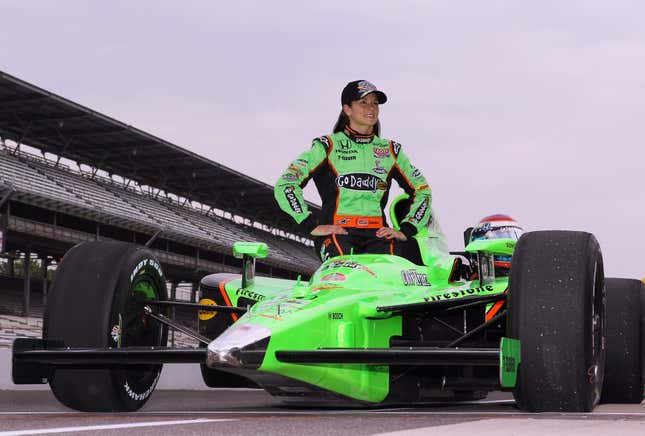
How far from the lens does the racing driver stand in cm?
734

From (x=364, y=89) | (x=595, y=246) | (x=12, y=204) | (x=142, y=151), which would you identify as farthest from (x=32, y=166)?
(x=595, y=246)

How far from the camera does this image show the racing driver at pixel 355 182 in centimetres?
734

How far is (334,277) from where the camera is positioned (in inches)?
248

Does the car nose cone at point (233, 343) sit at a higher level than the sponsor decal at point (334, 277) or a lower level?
lower

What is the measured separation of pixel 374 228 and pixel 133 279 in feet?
6.46

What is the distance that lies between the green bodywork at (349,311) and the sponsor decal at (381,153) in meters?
1.08

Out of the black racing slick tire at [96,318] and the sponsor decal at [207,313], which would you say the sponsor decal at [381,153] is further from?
the black racing slick tire at [96,318]

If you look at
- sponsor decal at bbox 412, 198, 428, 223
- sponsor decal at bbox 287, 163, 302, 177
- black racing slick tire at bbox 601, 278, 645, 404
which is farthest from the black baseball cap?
black racing slick tire at bbox 601, 278, 645, 404

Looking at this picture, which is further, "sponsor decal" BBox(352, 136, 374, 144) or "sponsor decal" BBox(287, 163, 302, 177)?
"sponsor decal" BBox(352, 136, 374, 144)

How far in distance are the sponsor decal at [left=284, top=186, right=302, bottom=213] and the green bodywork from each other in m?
0.79

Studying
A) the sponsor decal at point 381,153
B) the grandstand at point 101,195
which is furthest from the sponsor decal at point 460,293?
the grandstand at point 101,195

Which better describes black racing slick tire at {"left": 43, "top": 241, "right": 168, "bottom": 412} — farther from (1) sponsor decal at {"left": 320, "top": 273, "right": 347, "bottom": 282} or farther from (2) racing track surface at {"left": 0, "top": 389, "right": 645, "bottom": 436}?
(1) sponsor decal at {"left": 320, "top": 273, "right": 347, "bottom": 282}

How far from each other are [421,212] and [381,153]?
0.56m

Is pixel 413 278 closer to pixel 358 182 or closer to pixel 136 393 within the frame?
pixel 358 182
